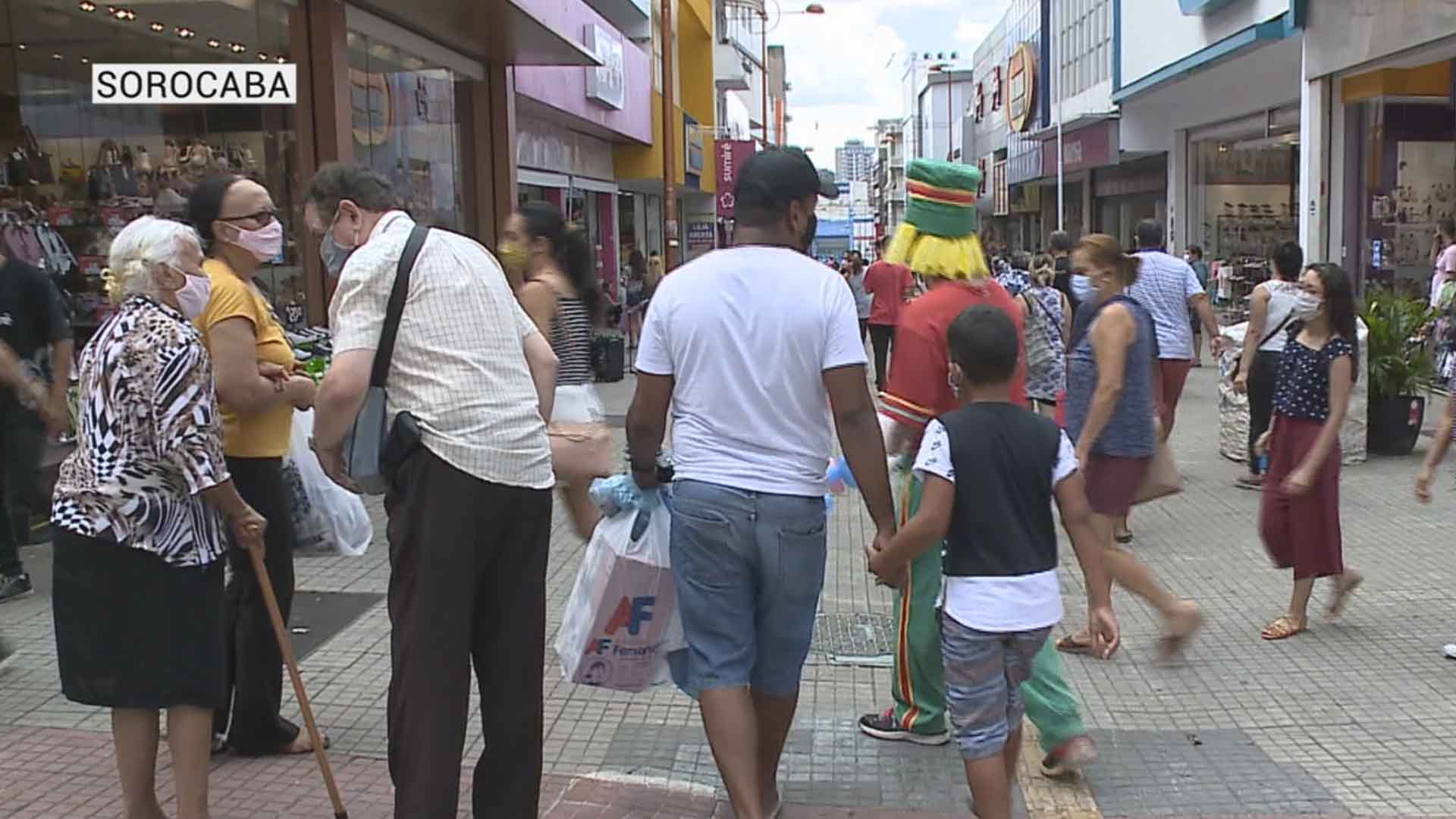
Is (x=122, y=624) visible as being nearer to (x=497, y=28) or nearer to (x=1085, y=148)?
(x=497, y=28)

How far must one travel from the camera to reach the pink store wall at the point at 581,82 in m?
13.8

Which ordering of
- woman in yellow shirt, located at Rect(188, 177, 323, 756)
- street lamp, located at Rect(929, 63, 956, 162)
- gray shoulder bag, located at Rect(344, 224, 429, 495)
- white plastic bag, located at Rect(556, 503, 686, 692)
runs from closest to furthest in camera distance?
gray shoulder bag, located at Rect(344, 224, 429, 495) < white plastic bag, located at Rect(556, 503, 686, 692) < woman in yellow shirt, located at Rect(188, 177, 323, 756) < street lamp, located at Rect(929, 63, 956, 162)

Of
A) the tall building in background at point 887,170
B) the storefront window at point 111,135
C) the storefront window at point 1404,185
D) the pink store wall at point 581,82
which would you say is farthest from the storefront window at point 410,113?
the tall building in background at point 887,170

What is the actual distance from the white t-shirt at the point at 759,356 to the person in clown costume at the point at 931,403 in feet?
2.10

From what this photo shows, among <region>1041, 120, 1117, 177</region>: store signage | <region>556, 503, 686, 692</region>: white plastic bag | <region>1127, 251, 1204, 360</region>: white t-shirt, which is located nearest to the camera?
<region>556, 503, 686, 692</region>: white plastic bag

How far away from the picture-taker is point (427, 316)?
340cm

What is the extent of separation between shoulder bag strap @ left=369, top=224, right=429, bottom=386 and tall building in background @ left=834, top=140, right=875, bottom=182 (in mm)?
143957

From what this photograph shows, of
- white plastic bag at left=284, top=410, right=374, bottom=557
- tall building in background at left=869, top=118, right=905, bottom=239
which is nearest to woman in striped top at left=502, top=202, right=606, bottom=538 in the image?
white plastic bag at left=284, top=410, right=374, bottom=557

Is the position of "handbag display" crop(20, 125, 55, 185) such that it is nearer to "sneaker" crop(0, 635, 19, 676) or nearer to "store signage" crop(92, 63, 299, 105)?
"store signage" crop(92, 63, 299, 105)

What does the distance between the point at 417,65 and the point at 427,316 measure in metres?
10.4

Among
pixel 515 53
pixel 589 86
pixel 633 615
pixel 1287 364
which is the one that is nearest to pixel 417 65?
pixel 515 53

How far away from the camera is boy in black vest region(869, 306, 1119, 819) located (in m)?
3.47

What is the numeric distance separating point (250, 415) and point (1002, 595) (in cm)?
234

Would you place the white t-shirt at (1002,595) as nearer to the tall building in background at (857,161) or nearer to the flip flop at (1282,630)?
the flip flop at (1282,630)
